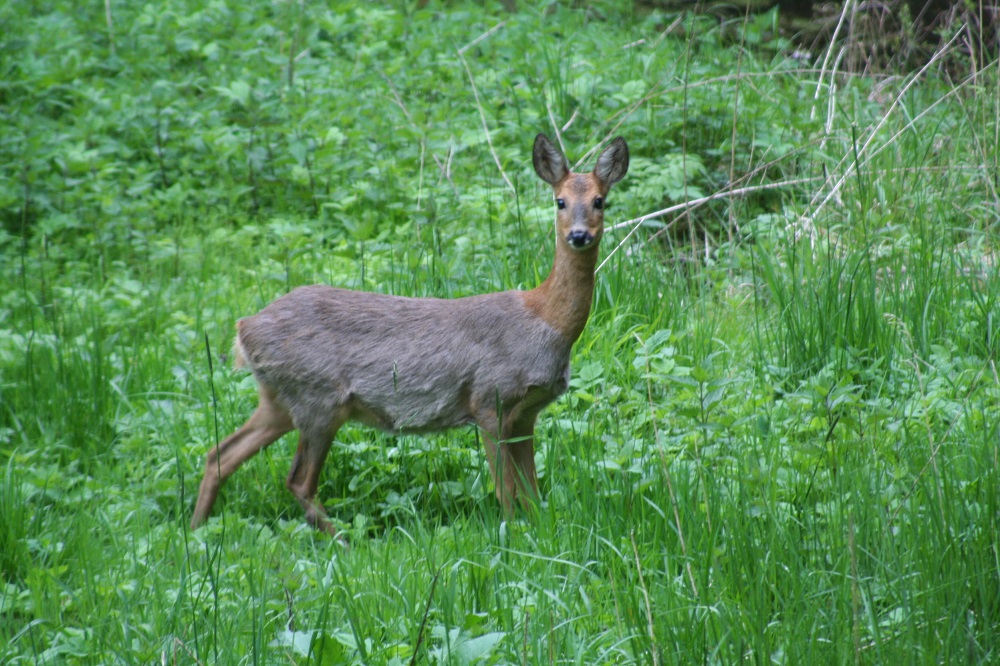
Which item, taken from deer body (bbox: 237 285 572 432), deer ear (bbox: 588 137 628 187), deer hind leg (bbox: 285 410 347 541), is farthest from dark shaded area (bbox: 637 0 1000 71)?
deer hind leg (bbox: 285 410 347 541)

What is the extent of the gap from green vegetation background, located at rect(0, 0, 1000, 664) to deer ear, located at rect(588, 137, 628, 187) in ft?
2.44

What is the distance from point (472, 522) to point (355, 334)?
1.07 meters

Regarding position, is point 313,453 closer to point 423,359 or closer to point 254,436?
point 254,436

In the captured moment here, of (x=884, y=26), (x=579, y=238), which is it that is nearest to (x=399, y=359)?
(x=579, y=238)

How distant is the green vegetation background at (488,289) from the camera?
296cm

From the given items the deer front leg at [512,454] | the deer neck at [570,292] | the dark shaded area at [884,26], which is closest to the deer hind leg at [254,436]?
the deer front leg at [512,454]

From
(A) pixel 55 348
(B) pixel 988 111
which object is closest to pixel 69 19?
(A) pixel 55 348

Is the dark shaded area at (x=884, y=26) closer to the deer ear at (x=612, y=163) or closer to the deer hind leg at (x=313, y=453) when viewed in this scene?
the deer ear at (x=612, y=163)

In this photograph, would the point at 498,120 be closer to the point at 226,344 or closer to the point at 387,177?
the point at 387,177

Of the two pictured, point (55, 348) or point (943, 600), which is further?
point (55, 348)

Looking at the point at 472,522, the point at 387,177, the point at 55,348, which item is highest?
the point at 387,177

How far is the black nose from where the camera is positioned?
420cm

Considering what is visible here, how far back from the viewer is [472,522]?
3.92m

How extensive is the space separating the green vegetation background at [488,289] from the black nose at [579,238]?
0.60 metres
